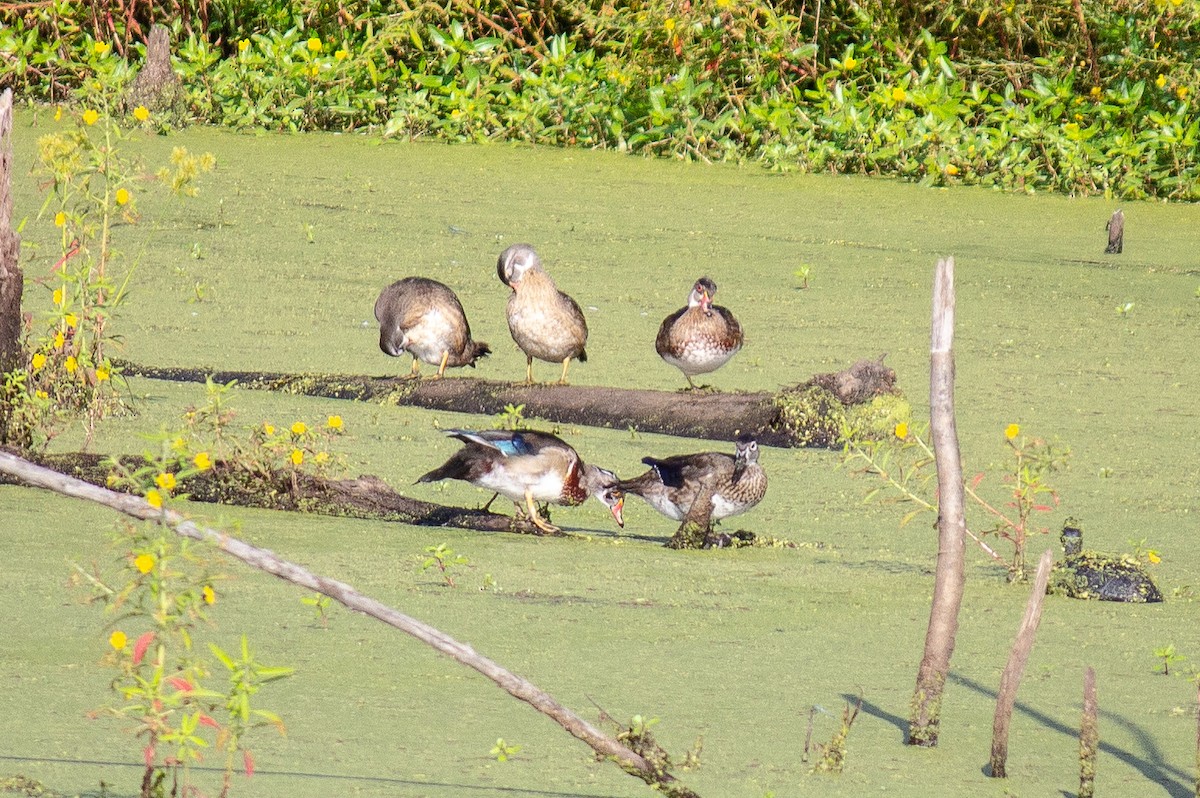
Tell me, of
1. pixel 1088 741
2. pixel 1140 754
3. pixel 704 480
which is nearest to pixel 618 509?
pixel 704 480

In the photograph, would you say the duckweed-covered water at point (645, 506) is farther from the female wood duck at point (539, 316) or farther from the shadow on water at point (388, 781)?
the female wood duck at point (539, 316)

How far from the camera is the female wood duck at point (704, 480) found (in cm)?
473

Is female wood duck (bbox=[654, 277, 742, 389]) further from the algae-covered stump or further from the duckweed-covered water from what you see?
the algae-covered stump

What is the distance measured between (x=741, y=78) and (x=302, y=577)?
928 centimetres

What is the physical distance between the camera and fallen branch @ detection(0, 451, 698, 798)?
210cm

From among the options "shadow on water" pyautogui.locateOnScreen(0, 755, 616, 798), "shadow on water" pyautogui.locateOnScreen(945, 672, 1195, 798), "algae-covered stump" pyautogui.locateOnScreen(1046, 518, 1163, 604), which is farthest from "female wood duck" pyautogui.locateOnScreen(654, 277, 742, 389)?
"shadow on water" pyautogui.locateOnScreen(0, 755, 616, 798)

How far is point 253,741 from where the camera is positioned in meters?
3.00

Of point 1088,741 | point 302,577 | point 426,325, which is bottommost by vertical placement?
point 1088,741

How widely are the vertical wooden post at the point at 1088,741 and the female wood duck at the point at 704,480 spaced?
6.13 ft

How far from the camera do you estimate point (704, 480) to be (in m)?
4.67

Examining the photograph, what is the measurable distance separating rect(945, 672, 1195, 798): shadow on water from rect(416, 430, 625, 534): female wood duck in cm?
147

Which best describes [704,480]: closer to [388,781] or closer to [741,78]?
[388,781]

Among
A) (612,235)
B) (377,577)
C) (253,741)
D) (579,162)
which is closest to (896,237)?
(612,235)

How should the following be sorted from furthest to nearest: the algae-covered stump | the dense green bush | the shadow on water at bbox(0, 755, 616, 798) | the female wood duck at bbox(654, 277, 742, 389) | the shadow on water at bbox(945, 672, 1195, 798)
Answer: the dense green bush
the female wood duck at bbox(654, 277, 742, 389)
the algae-covered stump
the shadow on water at bbox(945, 672, 1195, 798)
the shadow on water at bbox(0, 755, 616, 798)
